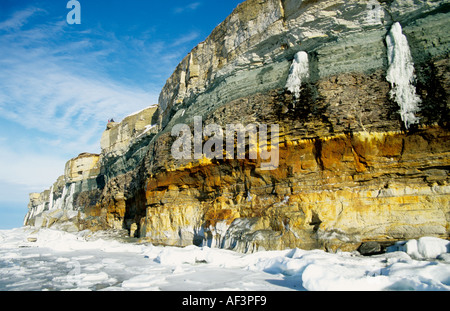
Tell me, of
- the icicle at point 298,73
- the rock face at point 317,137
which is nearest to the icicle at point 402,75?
the rock face at point 317,137

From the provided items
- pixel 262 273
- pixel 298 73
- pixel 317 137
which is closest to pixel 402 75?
pixel 317 137

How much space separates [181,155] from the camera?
14.0m

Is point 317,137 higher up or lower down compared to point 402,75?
lower down

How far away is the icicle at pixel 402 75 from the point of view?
8.78 metres

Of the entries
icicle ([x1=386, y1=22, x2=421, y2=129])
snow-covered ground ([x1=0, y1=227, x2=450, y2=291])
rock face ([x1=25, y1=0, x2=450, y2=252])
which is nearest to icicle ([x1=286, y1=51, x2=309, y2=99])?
rock face ([x1=25, y1=0, x2=450, y2=252])

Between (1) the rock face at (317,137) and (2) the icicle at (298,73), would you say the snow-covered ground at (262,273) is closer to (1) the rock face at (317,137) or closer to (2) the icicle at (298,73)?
(1) the rock face at (317,137)

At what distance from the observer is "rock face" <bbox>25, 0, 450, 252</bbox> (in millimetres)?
8406

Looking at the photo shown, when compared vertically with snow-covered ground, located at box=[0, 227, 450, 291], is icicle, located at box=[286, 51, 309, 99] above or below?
above

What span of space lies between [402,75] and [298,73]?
345 cm

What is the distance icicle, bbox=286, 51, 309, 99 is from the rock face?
0.05 m

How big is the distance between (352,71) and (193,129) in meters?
7.36

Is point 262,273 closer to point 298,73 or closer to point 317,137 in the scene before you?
point 317,137

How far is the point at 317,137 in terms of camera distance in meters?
9.67

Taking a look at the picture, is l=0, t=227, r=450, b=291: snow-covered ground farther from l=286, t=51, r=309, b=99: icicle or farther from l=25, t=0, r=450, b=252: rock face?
l=286, t=51, r=309, b=99: icicle
